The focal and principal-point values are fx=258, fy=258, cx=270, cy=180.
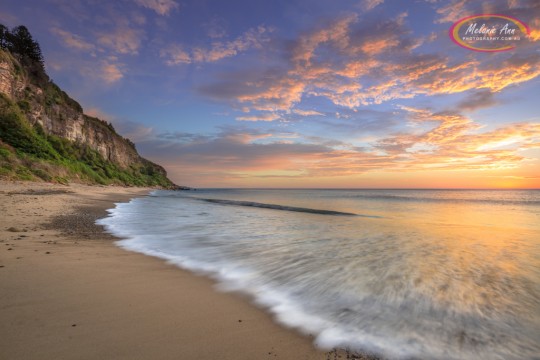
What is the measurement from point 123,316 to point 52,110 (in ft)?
186

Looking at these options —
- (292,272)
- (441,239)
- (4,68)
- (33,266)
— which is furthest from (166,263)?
(4,68)

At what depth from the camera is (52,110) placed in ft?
147

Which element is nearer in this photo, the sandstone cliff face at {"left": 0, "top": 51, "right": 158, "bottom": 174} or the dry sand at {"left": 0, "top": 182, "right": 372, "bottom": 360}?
the dry sand at {"left": 0, "top": 182, "right": 372, "bottom": 360}

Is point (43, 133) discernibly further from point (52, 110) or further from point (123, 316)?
point (123, 316)

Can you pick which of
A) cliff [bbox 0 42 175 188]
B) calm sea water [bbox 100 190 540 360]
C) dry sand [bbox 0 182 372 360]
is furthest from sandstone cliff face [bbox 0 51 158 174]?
dry sand [bbox 0 182 372 360]

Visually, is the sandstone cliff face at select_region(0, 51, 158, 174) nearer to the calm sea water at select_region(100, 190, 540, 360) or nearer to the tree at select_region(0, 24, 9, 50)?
the tree at select_region(0, 24, 9, 50)

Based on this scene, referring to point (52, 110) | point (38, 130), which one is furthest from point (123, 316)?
point (52, 110)

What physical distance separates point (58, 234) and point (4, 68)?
41.1m

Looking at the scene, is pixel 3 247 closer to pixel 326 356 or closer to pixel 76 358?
pixel 76 358

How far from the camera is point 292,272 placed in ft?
17.8

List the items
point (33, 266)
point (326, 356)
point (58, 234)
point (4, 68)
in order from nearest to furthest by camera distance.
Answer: point (326, 356) < point (33, 266) < point (58, 234) < point (4, 68)

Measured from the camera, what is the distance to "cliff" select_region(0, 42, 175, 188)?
89.3 feet

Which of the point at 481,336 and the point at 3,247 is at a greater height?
the point at 3,247

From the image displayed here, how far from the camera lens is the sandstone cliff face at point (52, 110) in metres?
34.8
